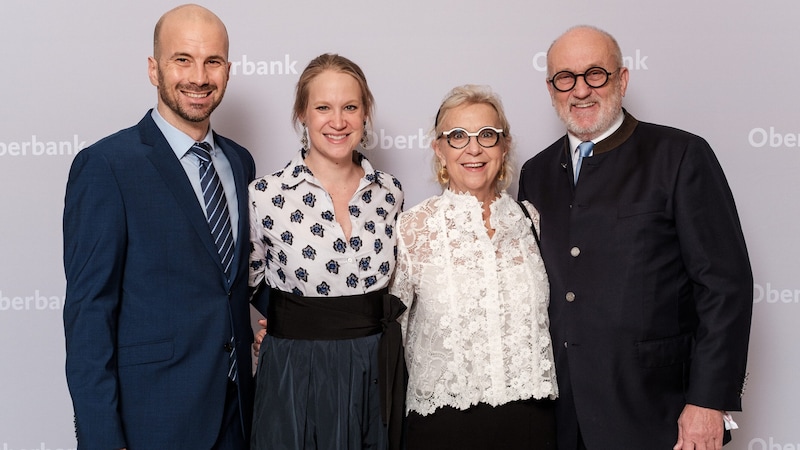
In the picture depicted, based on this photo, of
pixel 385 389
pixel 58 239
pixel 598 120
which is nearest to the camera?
pixel 385 389

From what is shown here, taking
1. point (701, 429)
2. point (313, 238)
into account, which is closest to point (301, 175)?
point (313, 238)

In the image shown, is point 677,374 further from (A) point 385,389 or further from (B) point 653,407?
(A) point 385,389

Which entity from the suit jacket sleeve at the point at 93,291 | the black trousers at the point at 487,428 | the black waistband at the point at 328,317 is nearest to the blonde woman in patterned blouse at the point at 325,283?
the black waistband at the point at 328,317

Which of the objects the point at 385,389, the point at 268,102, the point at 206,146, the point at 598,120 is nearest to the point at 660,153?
the point at 598,120

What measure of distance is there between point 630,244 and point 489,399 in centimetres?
55

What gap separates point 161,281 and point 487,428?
91 centimetres

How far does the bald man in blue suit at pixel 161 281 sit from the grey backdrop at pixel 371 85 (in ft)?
2.60

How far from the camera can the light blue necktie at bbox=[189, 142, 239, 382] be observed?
1896 mm

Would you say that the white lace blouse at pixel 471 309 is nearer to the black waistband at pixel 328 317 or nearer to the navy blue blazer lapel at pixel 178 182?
Answer: the black waistband at pixel 328 317

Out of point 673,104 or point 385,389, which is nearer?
point 385,389

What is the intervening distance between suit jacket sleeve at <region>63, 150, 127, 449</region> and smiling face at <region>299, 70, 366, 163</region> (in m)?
0.56

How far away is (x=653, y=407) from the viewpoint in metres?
1.97

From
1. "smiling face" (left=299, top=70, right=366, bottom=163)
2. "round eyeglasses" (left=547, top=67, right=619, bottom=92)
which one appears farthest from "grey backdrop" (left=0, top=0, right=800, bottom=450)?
"smiling face" (left=299, top=70, right=366, bottom=163)

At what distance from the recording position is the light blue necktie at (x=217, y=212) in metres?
1.90
